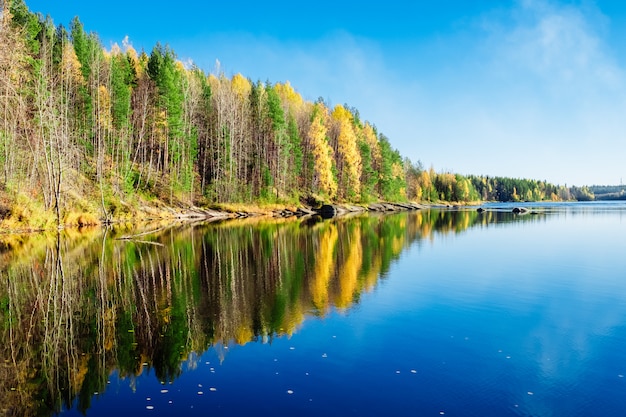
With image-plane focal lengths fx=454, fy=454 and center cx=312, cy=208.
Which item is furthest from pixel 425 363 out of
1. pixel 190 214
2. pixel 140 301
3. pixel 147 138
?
pixel 147 138

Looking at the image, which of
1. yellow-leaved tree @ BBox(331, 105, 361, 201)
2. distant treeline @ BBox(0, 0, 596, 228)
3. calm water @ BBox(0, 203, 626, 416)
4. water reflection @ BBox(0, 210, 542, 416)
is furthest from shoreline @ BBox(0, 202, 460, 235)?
calm water @ BBox(0, 203, 626, 416)

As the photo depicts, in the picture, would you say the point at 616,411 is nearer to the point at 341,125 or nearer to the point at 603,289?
the point at 603,289

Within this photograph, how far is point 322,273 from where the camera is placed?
59.4ft

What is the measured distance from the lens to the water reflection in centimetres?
862

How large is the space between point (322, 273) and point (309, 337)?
25.0 ft

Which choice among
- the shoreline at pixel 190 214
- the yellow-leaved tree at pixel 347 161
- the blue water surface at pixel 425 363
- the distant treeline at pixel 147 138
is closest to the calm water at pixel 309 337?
the blue water surface at pixel 425 363

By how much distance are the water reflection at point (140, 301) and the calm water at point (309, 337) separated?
6 cm

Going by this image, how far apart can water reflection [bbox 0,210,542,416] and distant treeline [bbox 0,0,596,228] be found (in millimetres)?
8877

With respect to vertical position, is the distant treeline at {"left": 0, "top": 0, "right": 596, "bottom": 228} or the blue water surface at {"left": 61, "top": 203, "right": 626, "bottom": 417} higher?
the distant treeline at {"left": 0, "top": 0, "right": 596, "bottom": 228}

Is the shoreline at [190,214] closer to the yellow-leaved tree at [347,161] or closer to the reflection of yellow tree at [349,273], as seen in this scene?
the yellow-leaved tree at [347,161]

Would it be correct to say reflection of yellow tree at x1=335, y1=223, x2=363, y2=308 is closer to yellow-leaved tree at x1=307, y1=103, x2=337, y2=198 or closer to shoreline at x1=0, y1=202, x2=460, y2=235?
shoreline at x1=0, y1=202, x2=460, y2=235

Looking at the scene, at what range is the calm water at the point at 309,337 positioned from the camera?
7414 millimetres

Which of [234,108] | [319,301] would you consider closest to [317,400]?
[319,301]

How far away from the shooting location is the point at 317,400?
7.37 metres
